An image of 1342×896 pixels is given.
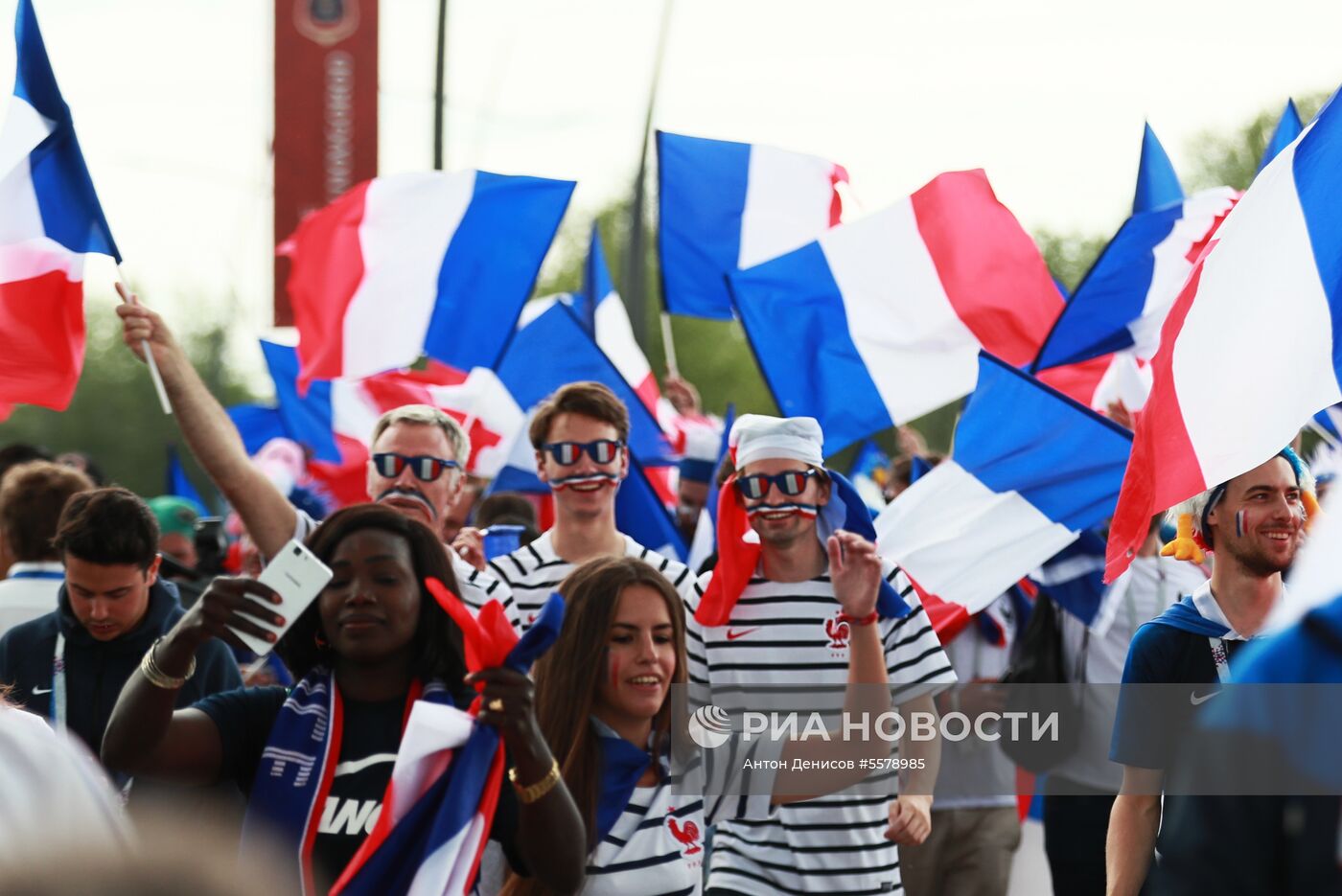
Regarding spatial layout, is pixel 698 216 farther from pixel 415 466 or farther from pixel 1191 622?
pixel 1191 622

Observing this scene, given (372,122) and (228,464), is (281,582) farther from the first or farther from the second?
(372,122)

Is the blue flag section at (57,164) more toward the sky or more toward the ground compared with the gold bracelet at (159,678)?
more toward the sky

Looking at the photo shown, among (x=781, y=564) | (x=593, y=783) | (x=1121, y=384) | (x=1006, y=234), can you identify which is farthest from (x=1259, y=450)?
(x=1006, y=234)

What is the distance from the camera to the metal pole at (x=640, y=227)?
1811 cm

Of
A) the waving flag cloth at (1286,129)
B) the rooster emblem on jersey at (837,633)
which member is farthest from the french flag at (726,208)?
the rooster emblem on jersey at (837,633)

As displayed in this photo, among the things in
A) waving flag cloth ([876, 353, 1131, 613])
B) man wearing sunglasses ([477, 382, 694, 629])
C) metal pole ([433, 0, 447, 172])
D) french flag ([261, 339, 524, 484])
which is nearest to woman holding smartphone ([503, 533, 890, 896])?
man wearing sunglasses ([477, 382, 694, 629])

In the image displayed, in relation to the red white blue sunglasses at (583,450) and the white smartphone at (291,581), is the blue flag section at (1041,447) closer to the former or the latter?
the red white blue sunglasses at (583,450)

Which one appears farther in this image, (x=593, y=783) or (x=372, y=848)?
(x=593, y=783)

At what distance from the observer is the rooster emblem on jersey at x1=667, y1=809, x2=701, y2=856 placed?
14.8 ft

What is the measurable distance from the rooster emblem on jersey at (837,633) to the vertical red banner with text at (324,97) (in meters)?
15.2

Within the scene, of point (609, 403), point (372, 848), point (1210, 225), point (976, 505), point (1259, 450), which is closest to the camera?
point (372, 848)

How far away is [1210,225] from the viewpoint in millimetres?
7703

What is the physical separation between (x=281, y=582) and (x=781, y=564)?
181 centimetres

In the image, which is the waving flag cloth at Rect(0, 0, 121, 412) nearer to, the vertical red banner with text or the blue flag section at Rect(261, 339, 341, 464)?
the blue flag section at Rect(261, 339, 341, 464)
